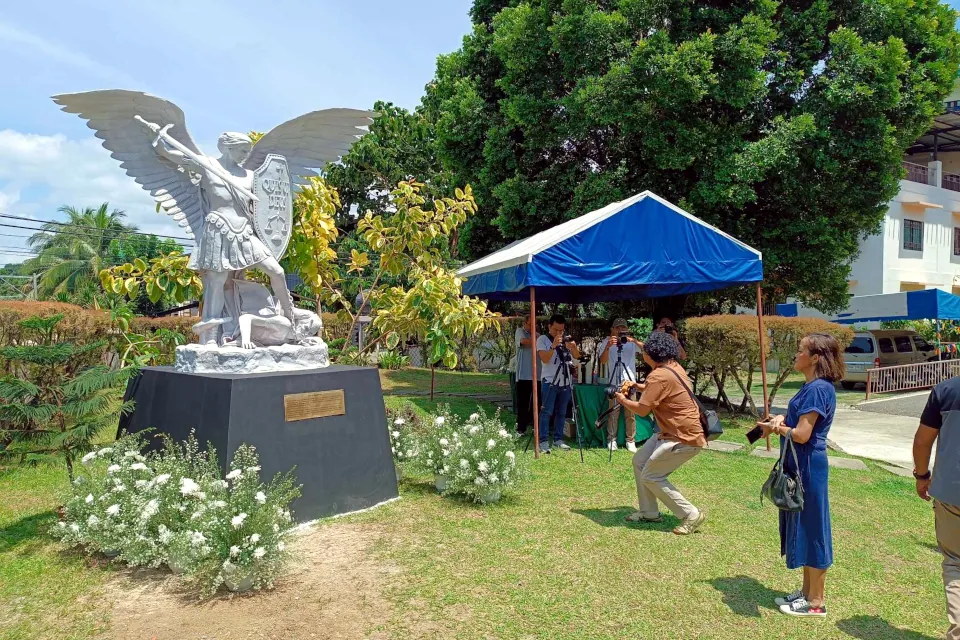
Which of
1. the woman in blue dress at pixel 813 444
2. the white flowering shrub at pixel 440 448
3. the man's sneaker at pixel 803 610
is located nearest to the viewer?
the woman in blue dress at pixel 813 444

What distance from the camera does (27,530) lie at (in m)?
4.95

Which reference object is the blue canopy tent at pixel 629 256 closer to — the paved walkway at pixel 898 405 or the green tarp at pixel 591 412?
the green tarp at pixel 591 412

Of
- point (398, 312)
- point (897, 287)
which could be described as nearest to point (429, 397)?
point (398, 312)

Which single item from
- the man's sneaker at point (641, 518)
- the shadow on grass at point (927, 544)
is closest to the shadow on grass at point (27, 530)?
the man's sneaker at point (641, 518)

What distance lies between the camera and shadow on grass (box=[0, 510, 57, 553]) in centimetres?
464

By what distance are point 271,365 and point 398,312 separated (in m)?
1.89

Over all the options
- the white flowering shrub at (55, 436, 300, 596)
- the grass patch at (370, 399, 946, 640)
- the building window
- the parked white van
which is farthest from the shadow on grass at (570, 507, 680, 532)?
the building window

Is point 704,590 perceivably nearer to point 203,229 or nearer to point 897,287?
point 203,229

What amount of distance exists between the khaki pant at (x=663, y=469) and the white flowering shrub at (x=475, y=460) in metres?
1.12

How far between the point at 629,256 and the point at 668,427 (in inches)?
131

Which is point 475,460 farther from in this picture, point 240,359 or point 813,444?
point 813,444

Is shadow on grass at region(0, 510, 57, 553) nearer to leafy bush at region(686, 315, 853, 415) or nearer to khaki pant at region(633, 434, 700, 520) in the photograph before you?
khaki pant at region(633, 434, 700, 520)

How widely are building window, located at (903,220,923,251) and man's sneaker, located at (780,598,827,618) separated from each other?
2388 centimetres

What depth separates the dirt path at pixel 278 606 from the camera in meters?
3.32
